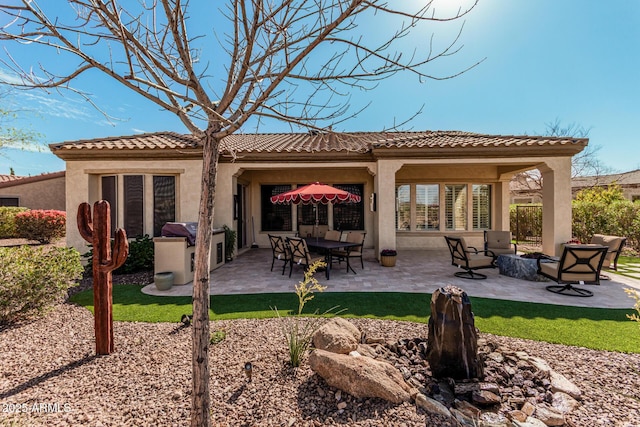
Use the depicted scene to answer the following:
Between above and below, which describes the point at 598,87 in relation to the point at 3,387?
above

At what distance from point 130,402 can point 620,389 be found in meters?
5.29

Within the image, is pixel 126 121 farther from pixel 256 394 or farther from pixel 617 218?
pixel 617 218

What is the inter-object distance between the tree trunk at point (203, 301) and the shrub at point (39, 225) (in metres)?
16.6

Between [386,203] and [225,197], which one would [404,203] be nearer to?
[386,203]

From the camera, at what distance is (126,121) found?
9.48 ft

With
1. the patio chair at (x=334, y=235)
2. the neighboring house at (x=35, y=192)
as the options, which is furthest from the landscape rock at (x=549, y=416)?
the neighboring house at (x=35, y=192)

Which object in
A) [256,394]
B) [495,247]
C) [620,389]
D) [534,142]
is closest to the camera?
[256,394]

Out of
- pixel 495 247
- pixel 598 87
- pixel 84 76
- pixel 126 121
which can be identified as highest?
pixel 598 87

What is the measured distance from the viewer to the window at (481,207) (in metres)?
13.1

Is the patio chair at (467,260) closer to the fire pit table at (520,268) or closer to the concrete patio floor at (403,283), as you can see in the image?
the concrete patio floor at (403,283)

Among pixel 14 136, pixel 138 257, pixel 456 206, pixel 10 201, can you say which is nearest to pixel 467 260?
pixel 456 206

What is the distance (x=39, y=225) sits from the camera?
14.0 meters

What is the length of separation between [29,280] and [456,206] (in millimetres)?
14574

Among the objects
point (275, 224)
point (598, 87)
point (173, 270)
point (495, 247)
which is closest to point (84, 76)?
point (173, 270)
